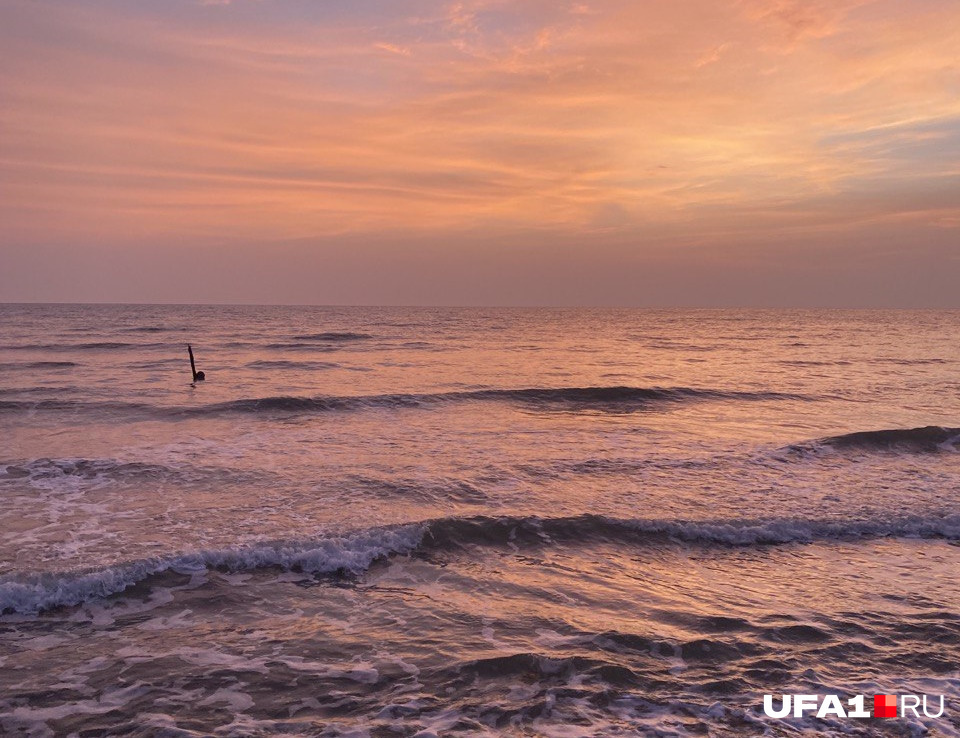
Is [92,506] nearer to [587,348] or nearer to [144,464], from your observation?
[144,464]

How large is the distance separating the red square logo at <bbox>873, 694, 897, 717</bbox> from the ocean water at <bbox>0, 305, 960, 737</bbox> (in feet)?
0.30

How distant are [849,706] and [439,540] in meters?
6.47

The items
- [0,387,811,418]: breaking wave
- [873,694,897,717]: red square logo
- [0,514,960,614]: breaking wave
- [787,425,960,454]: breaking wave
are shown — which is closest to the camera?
[873,694,897,717]: red square logo

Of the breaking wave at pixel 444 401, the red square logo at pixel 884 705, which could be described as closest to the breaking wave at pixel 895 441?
the breaking wave at pixel 444 401

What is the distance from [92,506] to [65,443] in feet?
22.1

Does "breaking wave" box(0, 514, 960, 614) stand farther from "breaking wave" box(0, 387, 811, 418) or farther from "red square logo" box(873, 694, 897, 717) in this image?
"breaking wave" box(0, 387, 811, 418)

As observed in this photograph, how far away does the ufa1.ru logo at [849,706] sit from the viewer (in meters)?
6.11

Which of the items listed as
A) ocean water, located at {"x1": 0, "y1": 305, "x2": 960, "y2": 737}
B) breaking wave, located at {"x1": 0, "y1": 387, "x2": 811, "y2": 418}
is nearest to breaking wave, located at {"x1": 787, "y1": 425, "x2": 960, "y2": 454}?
Result: ocean water, located at {"x1": 0, "y1": 305, "x2": 960, "y2": 737}

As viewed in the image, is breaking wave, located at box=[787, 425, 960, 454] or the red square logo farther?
breaking wave, located at box=[787, 425, 960, 454]

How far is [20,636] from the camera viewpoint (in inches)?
301

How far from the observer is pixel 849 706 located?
624 centimetres

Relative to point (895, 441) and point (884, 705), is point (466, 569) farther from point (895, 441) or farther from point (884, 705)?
point (895, 441)

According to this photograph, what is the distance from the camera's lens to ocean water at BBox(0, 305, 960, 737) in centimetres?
638

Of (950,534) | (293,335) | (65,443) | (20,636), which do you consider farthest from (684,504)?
(293,335)
